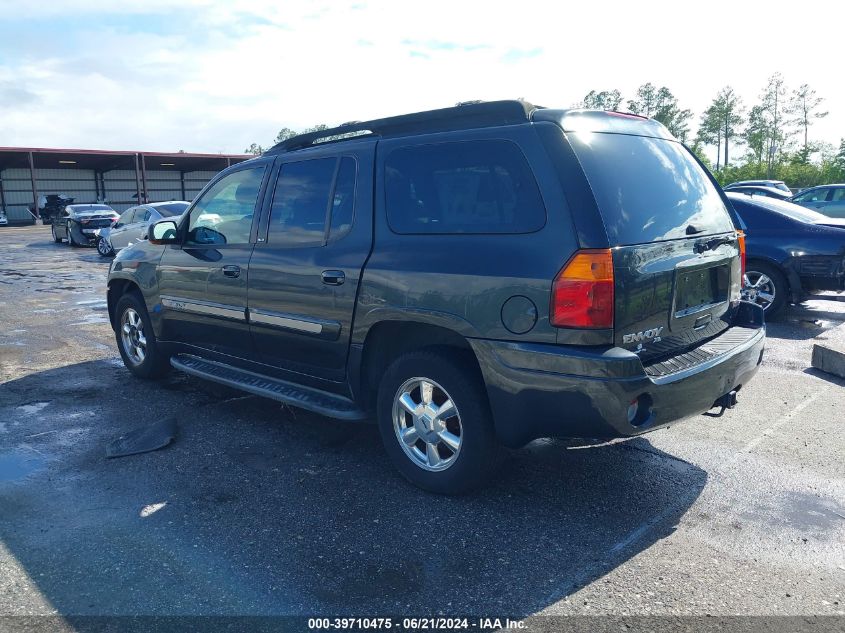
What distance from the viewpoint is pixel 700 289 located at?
379 centimetres

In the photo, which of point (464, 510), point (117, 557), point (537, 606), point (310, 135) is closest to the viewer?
point (537, 606)

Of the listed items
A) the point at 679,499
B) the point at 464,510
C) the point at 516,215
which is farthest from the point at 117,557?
the point at 679,499

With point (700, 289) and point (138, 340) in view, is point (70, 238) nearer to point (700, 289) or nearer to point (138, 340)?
point (138, 340)

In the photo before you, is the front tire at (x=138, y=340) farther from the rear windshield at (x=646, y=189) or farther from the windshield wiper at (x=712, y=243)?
the windshield wiper at (x=712, y=243)

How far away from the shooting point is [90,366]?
6.86 metres

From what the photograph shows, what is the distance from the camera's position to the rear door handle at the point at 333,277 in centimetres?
411

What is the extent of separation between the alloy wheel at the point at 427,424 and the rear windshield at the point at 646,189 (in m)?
1.25

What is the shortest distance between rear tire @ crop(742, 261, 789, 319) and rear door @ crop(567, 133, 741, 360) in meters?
4.72

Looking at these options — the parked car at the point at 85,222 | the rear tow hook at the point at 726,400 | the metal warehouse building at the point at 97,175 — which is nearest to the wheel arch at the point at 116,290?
the rear tow hook at the point at 726,400

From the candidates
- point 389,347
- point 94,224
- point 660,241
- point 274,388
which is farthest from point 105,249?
point 660,241

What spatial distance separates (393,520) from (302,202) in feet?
7.02

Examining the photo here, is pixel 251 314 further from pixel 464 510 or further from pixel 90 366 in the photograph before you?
pixel 90 366

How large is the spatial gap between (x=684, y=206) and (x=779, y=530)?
1.74m

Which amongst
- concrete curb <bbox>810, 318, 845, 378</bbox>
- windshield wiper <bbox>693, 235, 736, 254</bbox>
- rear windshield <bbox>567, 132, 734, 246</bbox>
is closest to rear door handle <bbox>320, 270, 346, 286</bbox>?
rear windshield <bbox>567, 132, 734, 246</bbox>
